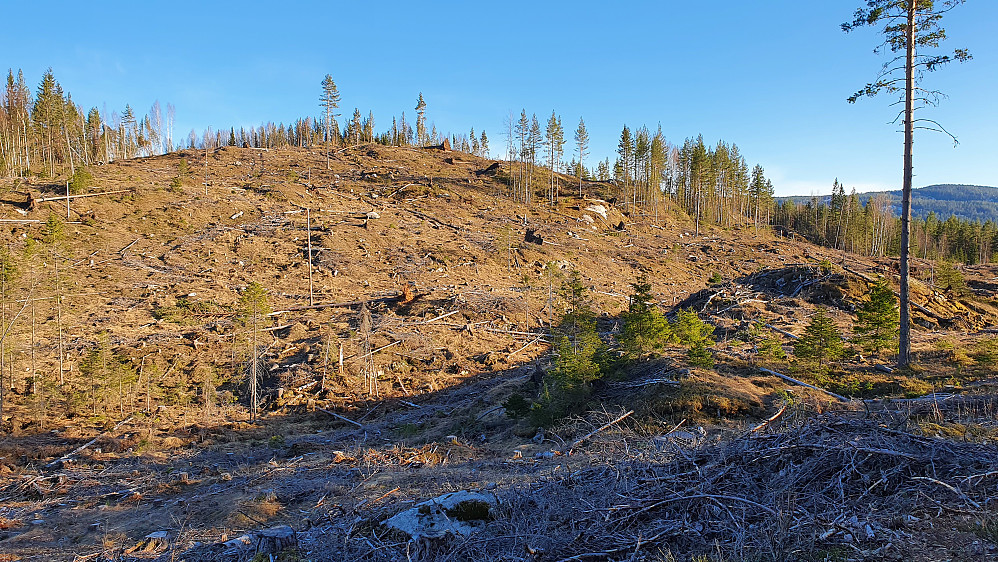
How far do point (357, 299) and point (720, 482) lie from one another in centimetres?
2506

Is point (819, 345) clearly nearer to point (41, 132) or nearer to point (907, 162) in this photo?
point (907, 162)

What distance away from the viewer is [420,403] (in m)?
17.7

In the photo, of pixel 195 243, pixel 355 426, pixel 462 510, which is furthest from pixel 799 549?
pixel 195 243

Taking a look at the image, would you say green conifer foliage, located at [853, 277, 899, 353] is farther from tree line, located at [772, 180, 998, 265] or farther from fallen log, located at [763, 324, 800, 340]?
tree line, located at [772, 180, 998, 265]

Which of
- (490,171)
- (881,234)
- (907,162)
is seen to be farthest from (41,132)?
(881,234)

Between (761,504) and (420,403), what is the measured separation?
48.5ft

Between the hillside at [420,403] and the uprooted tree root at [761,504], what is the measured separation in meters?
0.03

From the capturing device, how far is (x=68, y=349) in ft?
62.4

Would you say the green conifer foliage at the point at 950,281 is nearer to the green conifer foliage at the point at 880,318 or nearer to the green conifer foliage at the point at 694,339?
the green conifer foliage at the point at 880,318

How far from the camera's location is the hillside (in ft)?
14.3

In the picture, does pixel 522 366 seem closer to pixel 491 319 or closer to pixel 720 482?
pixel 491 319

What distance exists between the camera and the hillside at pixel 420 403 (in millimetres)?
4367

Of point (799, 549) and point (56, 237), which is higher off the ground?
point (56, 237)

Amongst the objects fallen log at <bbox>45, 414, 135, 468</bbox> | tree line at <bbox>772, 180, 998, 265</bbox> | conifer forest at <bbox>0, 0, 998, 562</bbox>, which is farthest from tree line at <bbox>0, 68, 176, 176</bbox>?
tree line at <bbox>772, 180, 998, 265</bbox>
